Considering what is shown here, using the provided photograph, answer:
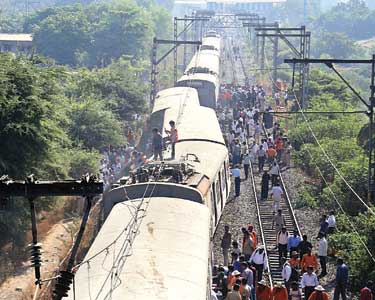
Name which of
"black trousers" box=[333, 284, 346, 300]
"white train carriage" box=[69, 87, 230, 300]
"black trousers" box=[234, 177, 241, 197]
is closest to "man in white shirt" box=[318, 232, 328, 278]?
"black trousers" box=[333, 284, 346, 300]

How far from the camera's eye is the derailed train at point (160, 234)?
8.45 metres

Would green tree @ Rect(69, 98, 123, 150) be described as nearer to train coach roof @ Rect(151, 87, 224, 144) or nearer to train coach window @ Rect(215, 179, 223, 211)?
train coach roof @ Rect(151, 87, 224, 144)

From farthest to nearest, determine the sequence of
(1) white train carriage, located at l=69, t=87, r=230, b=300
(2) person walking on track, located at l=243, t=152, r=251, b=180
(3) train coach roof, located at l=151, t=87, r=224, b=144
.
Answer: (2) person walking on track, located at l=243, t=152, r=251, b=180
(3) train coach roof, located at l=151, t=87, r=224, b=144
(1) white train carriage, located at l=69, t=87, r=230, b=300

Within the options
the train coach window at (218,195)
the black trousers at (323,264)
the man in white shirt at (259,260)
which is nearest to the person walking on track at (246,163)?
the train coach window at (218,195)

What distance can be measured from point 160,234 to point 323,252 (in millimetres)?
5956

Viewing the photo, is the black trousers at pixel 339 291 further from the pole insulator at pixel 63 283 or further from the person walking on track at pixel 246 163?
the person walking on track at pixel 246 163

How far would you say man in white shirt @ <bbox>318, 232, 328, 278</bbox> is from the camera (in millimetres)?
14953

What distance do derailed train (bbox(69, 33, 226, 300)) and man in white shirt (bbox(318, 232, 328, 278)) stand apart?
2.23 meters

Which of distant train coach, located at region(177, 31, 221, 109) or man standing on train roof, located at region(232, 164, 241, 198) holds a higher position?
distant train coach, located at region(177, 31, 221, 109)

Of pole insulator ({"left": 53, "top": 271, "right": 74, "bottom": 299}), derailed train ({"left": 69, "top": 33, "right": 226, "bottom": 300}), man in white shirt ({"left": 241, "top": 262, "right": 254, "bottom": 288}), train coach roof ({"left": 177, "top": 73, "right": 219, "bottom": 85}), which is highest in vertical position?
pole insulator ({"left": 53, "top": 271, "right": 74, "bottom": 299})

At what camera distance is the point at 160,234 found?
10141 mm

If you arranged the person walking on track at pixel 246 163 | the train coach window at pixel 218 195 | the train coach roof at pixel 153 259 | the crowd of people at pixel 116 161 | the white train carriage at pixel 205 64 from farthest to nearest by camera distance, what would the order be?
the white train carriage at pixel 205 64, the person walking on track at pixel 246 163, the crowd of people at pixel 116 161, the train coach window at pixel 218 195, the train coach roof at pixel 153 259

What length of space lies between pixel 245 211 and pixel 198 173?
627cm

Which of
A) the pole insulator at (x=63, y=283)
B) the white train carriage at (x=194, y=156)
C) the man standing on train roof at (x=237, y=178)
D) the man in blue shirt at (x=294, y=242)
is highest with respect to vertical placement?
the pole insulator at (x=63, y=283)
